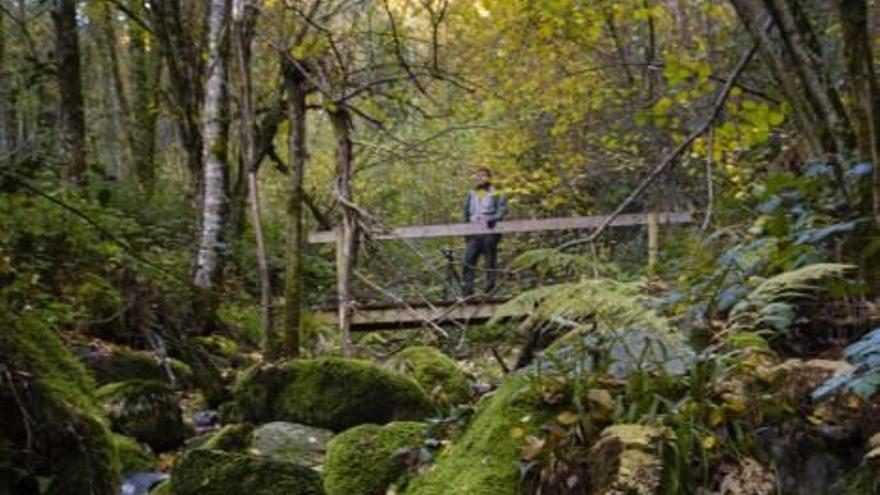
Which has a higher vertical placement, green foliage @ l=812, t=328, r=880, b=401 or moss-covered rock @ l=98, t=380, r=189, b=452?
green foliage @ l=812, t=328, r=880, b=401

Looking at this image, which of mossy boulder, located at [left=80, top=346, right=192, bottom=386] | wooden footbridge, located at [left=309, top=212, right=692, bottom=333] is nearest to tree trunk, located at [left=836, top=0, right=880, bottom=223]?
mossy boulder, located at [left=80, top=346, right=192, bottom=386]

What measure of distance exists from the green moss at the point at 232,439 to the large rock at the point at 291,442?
0.18 m

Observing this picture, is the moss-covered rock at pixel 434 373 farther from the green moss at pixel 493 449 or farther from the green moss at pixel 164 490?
the green moss at pixel 493 449

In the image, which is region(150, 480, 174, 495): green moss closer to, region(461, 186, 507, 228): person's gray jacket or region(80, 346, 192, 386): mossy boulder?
region(80, 346, 192, 386): mossy boulder

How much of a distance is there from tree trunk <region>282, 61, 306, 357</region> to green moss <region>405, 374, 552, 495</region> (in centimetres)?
396

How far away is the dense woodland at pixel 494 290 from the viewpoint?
3064 millimetres

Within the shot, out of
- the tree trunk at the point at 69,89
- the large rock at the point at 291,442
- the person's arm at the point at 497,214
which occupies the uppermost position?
the tree trunk at the point at 69,89

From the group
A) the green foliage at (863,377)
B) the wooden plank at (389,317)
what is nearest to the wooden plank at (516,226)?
the wooden plank at (389,317)

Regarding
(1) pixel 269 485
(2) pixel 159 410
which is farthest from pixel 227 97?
(1) pixel 269 485

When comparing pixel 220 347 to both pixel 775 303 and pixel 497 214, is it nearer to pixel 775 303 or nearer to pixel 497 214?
pixel 497 214

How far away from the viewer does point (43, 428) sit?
9.36ft

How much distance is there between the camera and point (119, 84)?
19.0 metres

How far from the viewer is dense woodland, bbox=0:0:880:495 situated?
3064mm

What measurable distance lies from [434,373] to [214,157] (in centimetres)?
359
